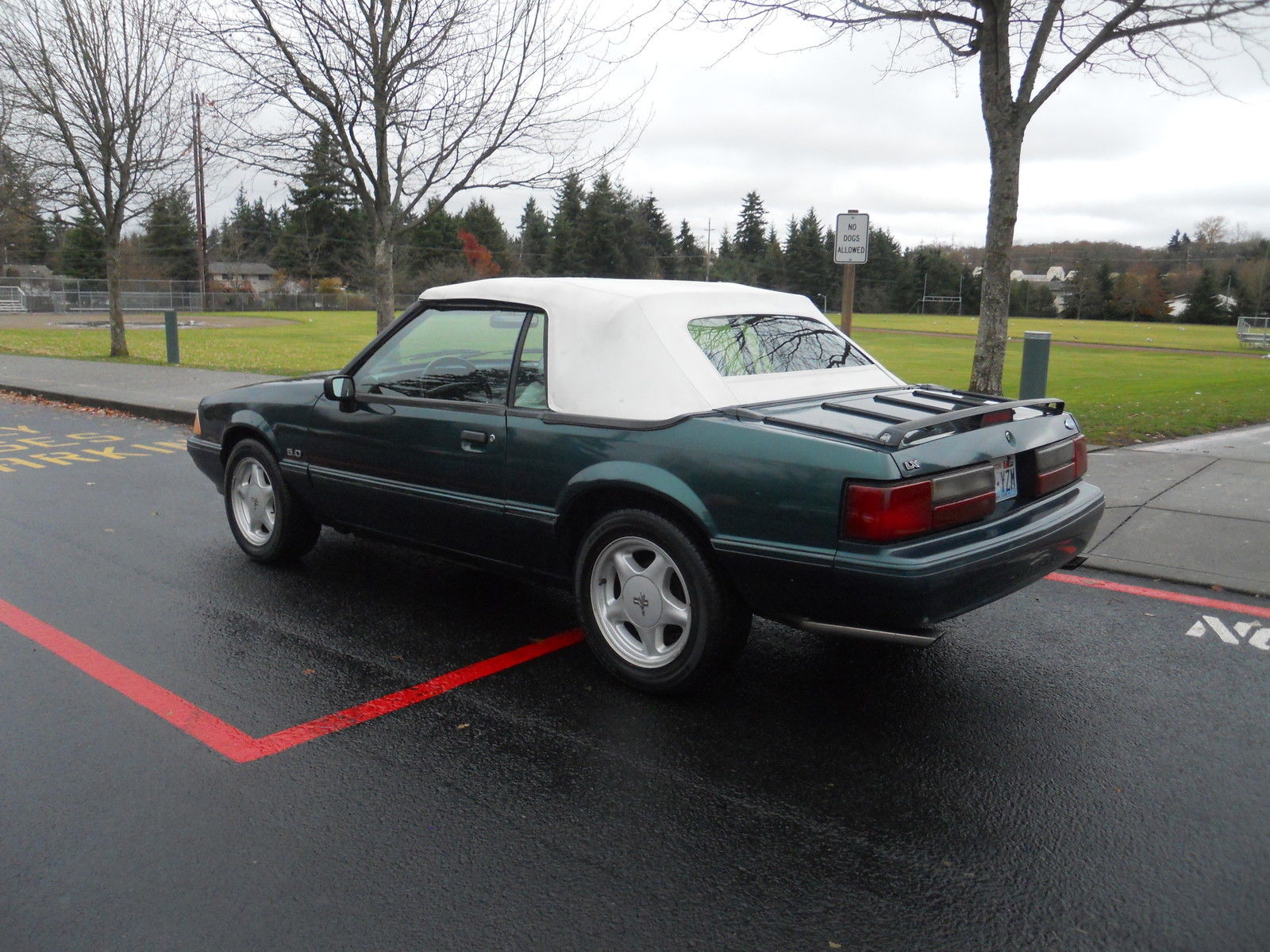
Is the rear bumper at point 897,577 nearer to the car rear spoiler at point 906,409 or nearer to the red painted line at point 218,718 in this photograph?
the car rear spoiler at point 906,409

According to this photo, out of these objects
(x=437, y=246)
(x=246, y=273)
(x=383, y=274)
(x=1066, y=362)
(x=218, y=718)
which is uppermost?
(x=437, y=246)

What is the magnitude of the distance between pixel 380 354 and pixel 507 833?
2770mm

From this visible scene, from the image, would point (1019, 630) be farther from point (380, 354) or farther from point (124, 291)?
point (124, 291)

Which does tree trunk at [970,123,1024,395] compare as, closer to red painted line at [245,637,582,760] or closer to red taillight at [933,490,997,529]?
red taillight at [933,490,997,529]

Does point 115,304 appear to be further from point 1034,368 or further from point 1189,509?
point 1189,509

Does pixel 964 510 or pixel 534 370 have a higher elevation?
pixel 534 370

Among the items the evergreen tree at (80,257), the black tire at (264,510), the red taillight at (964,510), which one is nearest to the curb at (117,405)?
the black tire at (264,510)

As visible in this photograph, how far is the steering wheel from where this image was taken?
4531mm

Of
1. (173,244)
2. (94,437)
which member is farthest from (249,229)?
(94,437)

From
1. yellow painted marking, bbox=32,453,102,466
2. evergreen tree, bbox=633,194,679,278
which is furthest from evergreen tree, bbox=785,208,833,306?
yellow painted marking, bbox=32,453,102,466

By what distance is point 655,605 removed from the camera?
388 centimetres

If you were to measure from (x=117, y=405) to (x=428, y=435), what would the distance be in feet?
34.3

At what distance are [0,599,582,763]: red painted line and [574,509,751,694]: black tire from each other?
0.52 meters

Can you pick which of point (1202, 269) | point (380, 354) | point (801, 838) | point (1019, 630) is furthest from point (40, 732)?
point (1202, 269)
